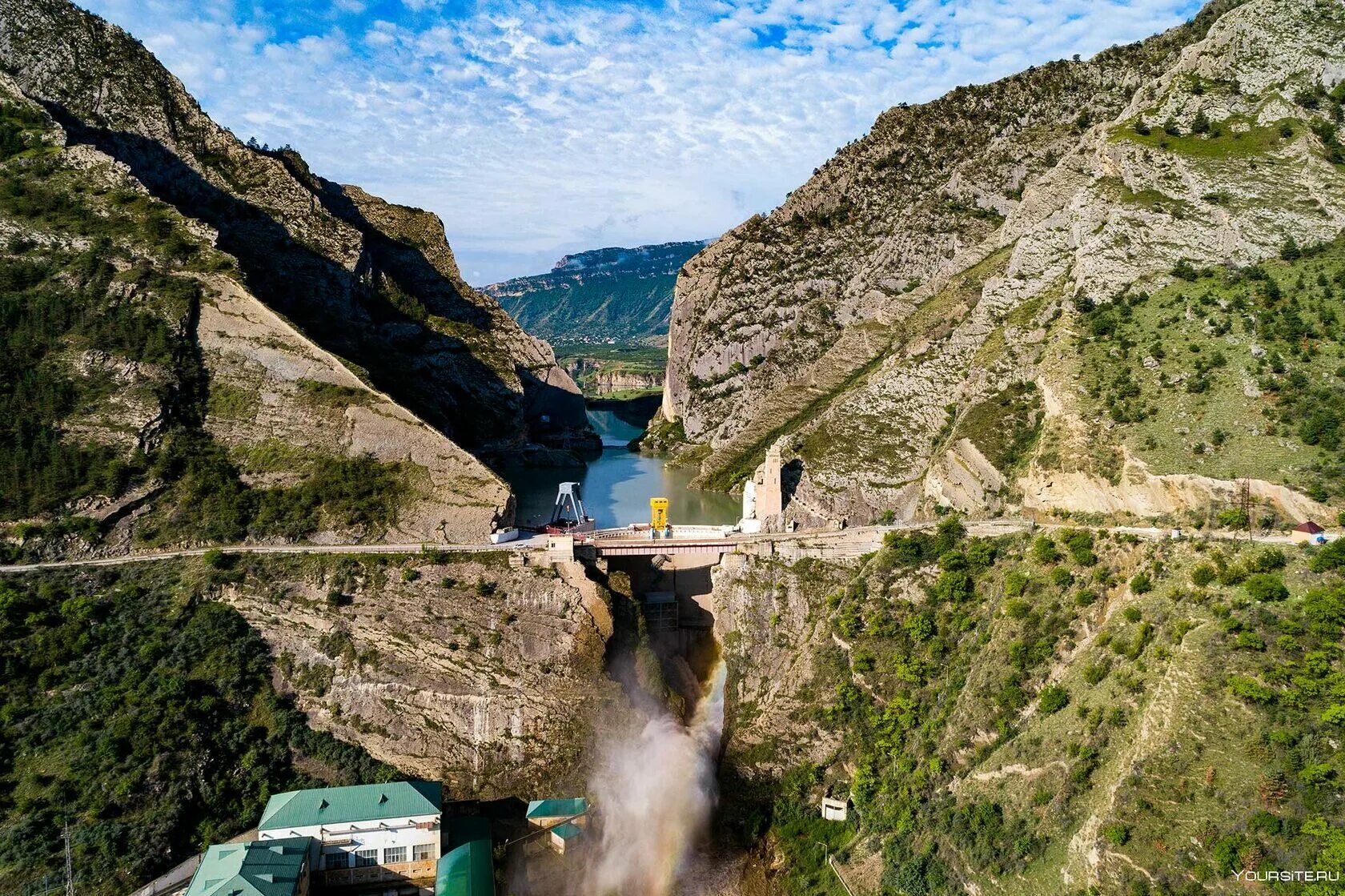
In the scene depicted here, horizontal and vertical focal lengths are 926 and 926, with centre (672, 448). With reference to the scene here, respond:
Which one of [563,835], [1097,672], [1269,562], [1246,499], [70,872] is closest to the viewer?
[1269,562]

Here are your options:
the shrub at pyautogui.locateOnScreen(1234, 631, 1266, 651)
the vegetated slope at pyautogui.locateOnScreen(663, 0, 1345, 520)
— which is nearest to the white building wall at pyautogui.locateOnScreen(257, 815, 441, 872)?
the shrub at pyautogui.locateOnScreen(1234, 631, 1266, 651)

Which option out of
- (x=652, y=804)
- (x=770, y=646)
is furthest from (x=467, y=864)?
(x=770, y=646)

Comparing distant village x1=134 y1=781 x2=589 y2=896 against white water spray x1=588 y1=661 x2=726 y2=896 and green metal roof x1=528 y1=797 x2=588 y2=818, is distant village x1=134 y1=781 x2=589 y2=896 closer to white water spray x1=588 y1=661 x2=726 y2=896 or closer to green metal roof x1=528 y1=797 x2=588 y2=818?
green metal roof x1=528 y1=797 x2=588 y2=818

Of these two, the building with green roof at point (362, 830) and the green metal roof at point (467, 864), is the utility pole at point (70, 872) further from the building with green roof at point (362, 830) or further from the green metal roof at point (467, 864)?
the green metal roof at point (467, 864)


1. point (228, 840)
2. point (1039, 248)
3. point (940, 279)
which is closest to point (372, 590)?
point (228, 840)

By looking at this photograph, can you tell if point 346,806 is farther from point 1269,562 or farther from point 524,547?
point 1269,562

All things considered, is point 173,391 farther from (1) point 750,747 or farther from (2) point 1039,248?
(2) point 1039,248
